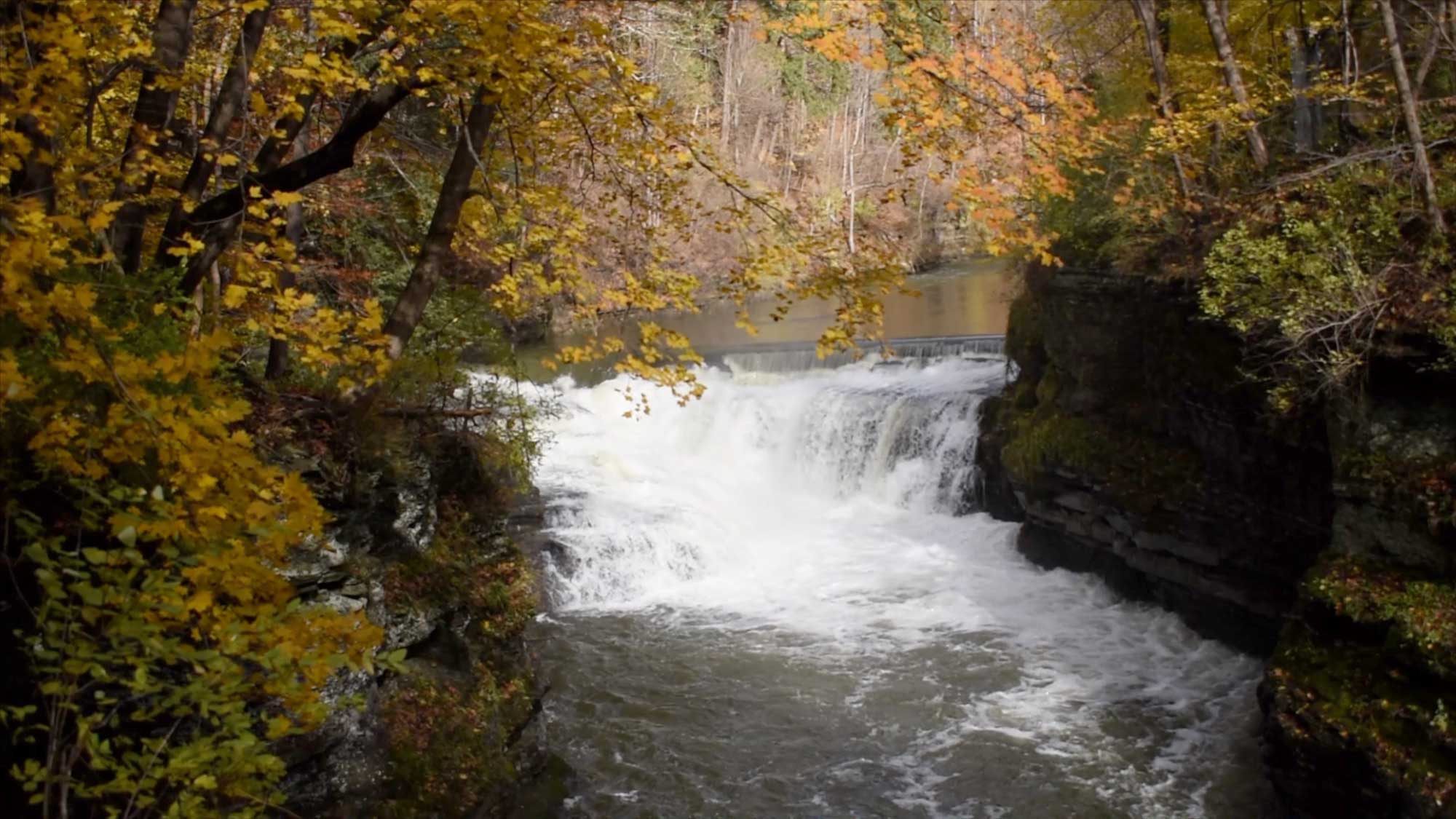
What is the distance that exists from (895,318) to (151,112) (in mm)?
19746

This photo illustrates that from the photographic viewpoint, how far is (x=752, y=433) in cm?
1681

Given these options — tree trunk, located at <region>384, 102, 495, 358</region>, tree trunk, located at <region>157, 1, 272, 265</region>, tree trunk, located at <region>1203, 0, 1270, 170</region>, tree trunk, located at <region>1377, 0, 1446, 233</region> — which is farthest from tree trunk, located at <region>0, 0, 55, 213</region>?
tree trunk, located at <region>1203, 0, 1270, 170</region>

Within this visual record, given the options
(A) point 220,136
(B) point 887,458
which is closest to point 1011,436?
(B) point 887,458

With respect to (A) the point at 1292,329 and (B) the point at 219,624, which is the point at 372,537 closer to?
(B) the point at 219,624

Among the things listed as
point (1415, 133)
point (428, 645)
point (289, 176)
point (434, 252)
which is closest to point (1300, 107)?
point (1415, 133)

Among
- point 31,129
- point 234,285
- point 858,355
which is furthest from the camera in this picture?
point 858,355

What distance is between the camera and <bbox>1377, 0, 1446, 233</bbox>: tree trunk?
6871mm

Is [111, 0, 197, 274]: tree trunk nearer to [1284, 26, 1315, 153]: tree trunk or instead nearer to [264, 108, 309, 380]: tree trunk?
[264, 108, 309, 380]: tree trunk

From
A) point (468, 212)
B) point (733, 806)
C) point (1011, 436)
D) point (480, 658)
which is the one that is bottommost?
point (733, 806)

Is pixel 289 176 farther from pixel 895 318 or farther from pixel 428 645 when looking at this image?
pixel 895 318

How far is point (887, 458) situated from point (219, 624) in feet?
40.9

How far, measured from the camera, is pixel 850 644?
10359 millimetres

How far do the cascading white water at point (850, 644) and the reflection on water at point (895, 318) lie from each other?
4484 millimetres

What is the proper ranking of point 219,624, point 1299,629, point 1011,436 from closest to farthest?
point 219,624 → point 1299,629 → point 1011,436
